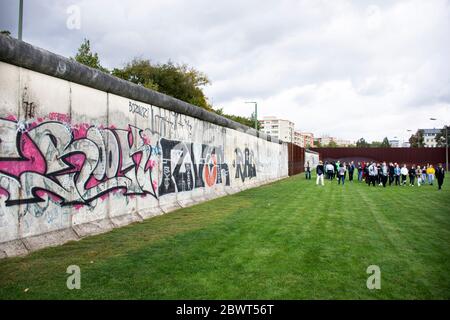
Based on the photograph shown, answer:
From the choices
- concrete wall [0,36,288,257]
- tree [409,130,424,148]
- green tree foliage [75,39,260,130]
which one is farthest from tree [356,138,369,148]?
concrete wall [0,36,288,257]

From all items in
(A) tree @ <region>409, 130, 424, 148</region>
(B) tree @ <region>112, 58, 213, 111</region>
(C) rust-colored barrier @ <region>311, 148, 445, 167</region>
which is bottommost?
(C) rust-colored barrier @ <region>311, 148, 445, 167</region>

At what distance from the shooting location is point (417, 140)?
4781 inches

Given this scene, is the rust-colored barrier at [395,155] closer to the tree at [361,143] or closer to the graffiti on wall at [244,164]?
the graffiti on wall at [244,164]

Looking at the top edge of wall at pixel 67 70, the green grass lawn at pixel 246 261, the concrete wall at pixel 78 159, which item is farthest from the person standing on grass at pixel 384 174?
the top edge of wall at pixel 67 70

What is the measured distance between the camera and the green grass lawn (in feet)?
15.8

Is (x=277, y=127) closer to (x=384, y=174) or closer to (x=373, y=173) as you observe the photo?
(x=373, y=173)

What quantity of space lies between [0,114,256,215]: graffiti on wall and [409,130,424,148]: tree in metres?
121

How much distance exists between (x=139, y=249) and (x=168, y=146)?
19.5 ft

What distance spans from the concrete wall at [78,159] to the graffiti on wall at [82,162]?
19 millimetres

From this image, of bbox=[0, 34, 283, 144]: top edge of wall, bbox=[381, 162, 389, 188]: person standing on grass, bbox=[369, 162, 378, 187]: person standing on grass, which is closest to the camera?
bbox=[0, 34, 283, 144]: top edge of wall

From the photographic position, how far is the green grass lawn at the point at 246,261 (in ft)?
15.8

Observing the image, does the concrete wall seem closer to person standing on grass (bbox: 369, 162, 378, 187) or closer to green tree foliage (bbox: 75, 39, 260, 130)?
person standing on grass (bbox: 369, 162, 378, 187)
